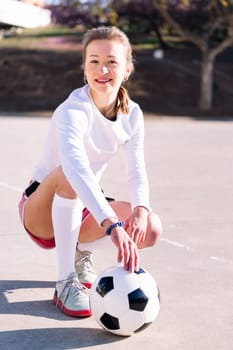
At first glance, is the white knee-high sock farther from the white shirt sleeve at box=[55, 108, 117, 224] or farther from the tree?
the tree

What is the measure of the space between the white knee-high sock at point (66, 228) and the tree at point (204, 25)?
20.7 m

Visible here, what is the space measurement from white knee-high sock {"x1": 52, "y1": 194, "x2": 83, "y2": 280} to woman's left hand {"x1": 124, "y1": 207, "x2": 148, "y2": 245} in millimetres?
303

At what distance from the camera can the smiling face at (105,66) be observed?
422 centimetres

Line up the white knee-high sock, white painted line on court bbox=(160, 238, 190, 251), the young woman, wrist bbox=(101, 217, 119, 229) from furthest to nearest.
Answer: white painted line on court bbox=(160, 238, 190, 251) < the white knee-high sock < the young woman < wrist bbox=(101, 217, 119, 229)

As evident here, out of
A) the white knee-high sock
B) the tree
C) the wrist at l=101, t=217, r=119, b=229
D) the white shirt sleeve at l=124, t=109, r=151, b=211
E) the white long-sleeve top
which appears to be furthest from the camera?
the tree

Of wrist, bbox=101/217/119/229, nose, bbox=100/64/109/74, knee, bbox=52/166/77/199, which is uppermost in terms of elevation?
nose, bbox=100/64/109/74

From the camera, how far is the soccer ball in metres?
3.80

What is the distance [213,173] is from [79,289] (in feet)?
20.5

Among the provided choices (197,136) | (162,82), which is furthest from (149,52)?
(197,136)

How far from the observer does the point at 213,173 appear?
1025 centimetres

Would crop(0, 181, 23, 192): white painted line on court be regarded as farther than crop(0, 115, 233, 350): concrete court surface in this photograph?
Yes

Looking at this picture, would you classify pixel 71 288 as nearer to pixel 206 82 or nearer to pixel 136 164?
pixel 136 164

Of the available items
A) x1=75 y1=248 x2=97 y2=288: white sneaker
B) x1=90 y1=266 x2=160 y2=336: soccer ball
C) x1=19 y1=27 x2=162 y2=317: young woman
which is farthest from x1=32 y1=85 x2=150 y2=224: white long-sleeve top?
x1=75 y1=248 x2=97 y2=288: white sneaker

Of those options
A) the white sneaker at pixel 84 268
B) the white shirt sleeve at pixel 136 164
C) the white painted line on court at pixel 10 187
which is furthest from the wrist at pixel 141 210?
the white painted line on court at pixel 10 187
